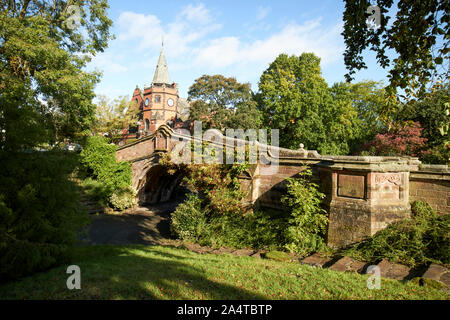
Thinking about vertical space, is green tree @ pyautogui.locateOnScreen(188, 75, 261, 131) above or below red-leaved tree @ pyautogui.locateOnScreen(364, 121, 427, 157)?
above

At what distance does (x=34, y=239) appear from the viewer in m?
4.59

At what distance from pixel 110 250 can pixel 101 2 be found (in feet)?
43.3

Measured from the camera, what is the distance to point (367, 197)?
6.65 meters

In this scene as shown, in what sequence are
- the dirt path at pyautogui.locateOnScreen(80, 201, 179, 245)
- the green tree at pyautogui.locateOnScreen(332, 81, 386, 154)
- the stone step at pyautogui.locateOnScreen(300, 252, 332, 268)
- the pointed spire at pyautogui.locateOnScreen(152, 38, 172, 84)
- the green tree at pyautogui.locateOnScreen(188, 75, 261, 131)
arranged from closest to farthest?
the stone step at pyautogui.locateOnScreen(300, 252, 332, 268) < the dirt path at pyautogui.locateOnScreen(80, 201, 179, 245) < the green tree at pyautogui.locateOnScreen(332, 81, 386, 154) < the green tree at pyautogui.locateOnScreen(188, 75, 261, 131) < the pointed spire at pyautogui.locateOnScreen(152, 38, 172, 84)

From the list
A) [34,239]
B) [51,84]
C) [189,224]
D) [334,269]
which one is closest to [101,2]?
[51,84]

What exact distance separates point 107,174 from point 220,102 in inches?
718

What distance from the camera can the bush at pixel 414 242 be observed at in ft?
18.2

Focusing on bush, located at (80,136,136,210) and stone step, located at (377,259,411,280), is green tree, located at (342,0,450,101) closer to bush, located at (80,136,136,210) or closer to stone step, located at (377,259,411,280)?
stone step, located at (377,259,411,280)

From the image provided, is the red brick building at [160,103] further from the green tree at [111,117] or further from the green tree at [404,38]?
the green tree at [404,38]

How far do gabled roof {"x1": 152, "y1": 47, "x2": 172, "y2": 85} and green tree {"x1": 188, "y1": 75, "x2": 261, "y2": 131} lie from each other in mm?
21333

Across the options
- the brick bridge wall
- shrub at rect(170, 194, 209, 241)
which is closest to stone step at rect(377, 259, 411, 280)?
the brick bridge wall

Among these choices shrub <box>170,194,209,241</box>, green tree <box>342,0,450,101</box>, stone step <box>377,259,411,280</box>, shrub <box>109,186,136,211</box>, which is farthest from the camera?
shrub <box>109,186,136,211</box>

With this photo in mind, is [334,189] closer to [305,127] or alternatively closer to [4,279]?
[4,279]

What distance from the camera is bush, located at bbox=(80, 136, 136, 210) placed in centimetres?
1533
